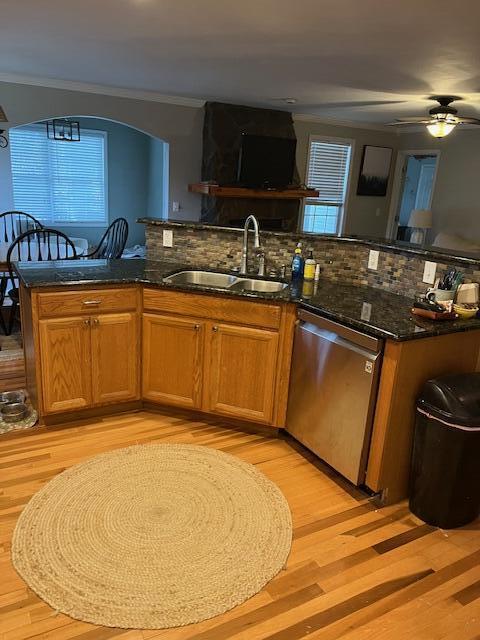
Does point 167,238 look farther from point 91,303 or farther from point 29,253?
point 29,253

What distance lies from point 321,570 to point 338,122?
6926 millimetres

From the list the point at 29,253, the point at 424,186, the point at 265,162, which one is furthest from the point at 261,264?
the point at 424,186

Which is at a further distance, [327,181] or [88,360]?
[327,181]

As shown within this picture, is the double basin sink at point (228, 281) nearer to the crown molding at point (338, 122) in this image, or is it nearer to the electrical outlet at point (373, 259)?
the electrical outlet at point (373, 259)

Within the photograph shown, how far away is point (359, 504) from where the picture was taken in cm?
236

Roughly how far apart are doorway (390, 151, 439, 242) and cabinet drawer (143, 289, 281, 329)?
6.52 metres

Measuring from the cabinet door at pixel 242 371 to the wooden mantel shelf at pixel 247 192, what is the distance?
3731 millimetres

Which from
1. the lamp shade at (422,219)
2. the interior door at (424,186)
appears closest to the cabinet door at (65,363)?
the lamp shade at (422,219)

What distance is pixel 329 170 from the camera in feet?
25.4

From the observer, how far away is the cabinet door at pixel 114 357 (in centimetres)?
285

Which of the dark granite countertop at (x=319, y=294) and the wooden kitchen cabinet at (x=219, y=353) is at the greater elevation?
the dark granite countertop at (x=319, y=294)

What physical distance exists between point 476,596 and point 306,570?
64 cm

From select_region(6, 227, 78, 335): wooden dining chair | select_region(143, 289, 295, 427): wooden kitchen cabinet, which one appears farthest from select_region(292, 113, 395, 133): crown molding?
select_region(143, 289, 295, 427): wooden kitchen cabinet

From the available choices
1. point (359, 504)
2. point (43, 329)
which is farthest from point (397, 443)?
point (43, 329)
